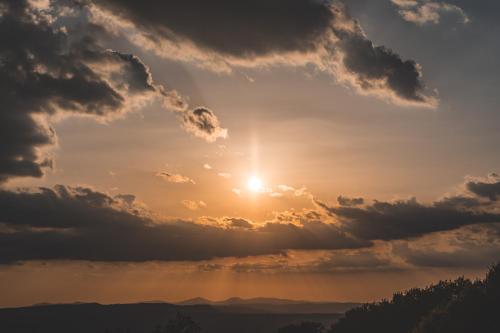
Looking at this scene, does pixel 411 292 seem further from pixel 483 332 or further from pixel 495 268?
pixel 483 332

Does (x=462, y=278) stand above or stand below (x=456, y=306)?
above

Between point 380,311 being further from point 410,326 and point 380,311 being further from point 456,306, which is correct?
point 456,306

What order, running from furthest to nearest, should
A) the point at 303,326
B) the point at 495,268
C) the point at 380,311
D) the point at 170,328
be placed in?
the point at 170,328, the point at 303,326, the point at 380,311, the point at 495,268

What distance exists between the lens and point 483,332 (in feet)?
217

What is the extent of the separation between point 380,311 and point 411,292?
8.51m

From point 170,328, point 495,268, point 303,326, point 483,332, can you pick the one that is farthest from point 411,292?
point 170,328

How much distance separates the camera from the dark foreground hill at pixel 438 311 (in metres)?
67.1

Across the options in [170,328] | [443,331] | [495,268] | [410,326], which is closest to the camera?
[443,331]

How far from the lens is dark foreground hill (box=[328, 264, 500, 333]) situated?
67.1m

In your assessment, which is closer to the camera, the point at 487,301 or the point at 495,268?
the point at 487,301

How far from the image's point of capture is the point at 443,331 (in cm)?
6619

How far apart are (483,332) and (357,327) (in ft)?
145

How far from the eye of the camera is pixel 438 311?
71438mm

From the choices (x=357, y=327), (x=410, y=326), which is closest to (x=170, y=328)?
(x=357, y=327)
